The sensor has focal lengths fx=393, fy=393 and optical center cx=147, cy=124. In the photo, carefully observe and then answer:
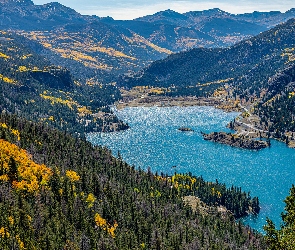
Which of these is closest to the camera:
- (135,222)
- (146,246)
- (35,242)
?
(35,242)

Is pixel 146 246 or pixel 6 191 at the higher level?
pixel 6 191

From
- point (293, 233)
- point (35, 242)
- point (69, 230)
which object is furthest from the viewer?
point (69, 230)

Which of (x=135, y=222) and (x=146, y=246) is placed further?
(x=135, y=222)

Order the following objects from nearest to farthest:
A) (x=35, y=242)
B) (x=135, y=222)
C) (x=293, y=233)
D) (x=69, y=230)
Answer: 1. (x=293, y=233)
2. (x=35, y=242)
3. (x=69, y=230)
4. (x=135, y=222)

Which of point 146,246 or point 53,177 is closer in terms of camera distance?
point 146,246

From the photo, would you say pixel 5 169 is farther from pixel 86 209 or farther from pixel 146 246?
pixel 146 246

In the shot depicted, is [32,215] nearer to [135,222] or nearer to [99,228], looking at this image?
[99,228]

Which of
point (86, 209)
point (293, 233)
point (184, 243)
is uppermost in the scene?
point (293, 233)

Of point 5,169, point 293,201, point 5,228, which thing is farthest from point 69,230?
point 293,201

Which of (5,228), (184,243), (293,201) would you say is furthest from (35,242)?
(293,201)
